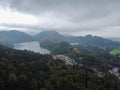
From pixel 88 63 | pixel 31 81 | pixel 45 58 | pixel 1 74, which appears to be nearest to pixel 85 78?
pixel 31 81

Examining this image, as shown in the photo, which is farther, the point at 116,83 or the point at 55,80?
the point at 116,83

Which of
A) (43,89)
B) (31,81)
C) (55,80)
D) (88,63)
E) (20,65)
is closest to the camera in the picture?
(43,89)

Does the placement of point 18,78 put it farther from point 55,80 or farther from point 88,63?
point 88,63

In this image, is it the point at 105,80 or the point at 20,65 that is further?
the point at 20,65

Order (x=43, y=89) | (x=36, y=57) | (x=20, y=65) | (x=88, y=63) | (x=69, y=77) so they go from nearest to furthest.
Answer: (x=43, y=89), (x=69, y=77), (x=20, y=65), (x=36, y=57), (x=88, y=63)

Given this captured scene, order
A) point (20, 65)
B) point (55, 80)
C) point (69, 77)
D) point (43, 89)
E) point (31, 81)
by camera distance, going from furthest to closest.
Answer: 1. point (20, 65)
2. point (69, 77)
3. point (55, 80)
4. point (31, 81)
5. point (43, 89)

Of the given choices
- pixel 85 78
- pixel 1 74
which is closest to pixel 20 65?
pixel 1 74

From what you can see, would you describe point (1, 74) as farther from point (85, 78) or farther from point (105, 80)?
point (105, 80)

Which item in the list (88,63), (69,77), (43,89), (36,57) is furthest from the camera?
(88,63)
